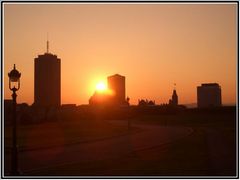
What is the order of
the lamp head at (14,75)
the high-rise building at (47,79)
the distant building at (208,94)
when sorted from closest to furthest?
the lamp head at (14,75), the distant building at (208,94), the high-rise building at (47,79)

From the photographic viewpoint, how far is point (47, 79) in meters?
172

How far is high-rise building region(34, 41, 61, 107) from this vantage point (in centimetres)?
16512

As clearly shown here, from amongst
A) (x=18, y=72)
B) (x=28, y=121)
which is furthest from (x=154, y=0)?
(x=28, y=121)

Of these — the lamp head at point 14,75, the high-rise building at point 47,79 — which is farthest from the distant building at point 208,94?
the lamp head at point 14,75

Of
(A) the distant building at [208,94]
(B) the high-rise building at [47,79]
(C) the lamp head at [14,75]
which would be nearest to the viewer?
(C) the lamp head at [14,75]

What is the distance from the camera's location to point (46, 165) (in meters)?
18.1

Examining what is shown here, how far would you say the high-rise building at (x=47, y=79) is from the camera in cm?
16512

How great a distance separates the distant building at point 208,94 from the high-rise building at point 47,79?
2224 inches

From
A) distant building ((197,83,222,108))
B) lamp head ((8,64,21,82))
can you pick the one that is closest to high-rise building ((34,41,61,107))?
distant building ((197,83,222,108))

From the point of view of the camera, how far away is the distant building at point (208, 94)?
156 metres

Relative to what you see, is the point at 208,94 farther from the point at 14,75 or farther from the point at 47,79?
the point at 14,75

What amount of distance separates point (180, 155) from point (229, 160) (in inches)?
143

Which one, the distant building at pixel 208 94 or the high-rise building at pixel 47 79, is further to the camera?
the high-rise building at pixel 47 79

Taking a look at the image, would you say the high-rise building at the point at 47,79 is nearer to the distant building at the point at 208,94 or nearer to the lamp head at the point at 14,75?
the distant building at the point at 208,94
